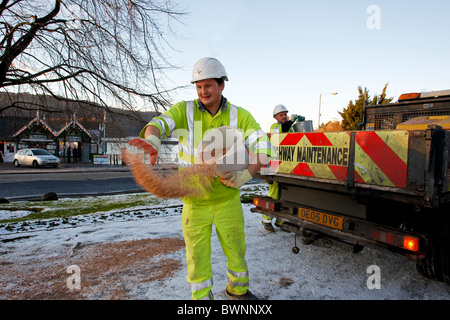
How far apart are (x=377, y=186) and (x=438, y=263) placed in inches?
46.0

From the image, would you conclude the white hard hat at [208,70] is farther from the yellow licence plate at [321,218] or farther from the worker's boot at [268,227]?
the worker's boot at [268,227]

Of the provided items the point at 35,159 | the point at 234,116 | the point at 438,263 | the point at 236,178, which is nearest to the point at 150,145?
the point at 236,178

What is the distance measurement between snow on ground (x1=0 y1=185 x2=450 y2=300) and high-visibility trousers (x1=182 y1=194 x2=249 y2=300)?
1.26ft

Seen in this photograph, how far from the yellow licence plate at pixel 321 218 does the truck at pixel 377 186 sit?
0.04ft

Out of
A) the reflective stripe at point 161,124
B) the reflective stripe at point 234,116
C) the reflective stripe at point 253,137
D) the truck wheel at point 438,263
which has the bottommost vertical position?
the truck wheel at point 438,263

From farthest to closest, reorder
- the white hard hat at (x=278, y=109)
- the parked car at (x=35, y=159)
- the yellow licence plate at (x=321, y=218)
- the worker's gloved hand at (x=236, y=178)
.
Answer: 1. the parked car at (x=35, y=159)
2. the white hard hat at (x=278, y=109)
3. the yellow licence plate at (x=321, y=218)
4. the worker's gloved hand at (x=236, y=178)

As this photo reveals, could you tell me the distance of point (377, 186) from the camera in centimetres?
304

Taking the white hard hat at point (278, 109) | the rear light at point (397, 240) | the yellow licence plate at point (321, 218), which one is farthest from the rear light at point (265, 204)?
the white hard hat at point (278, 109)

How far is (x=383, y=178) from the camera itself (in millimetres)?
3008

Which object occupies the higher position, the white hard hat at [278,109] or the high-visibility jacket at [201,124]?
the white hard hat at [278,109]

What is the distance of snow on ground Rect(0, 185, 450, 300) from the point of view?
3004 millimetres

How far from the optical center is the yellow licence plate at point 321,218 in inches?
143

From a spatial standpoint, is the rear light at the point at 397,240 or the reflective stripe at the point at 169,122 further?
the rear light at the point at 397,240

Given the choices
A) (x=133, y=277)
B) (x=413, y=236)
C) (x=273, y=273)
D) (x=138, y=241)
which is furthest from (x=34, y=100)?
(x=413, y=236)
